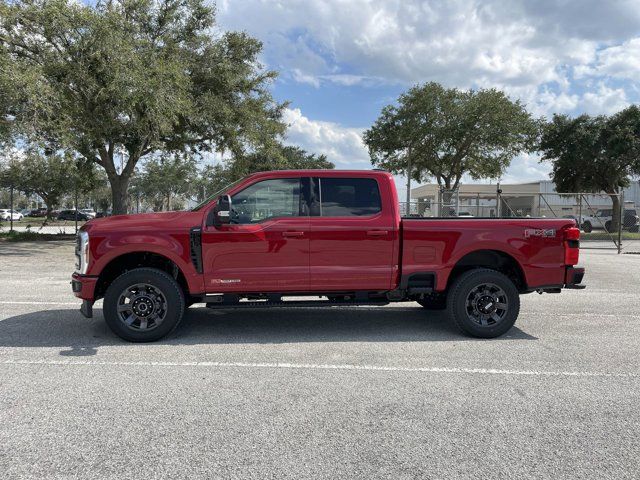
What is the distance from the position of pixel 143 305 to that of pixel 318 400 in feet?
8.53

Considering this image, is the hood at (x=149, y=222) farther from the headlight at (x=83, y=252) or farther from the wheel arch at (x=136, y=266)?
the wheel arch at (x=136, y=266)

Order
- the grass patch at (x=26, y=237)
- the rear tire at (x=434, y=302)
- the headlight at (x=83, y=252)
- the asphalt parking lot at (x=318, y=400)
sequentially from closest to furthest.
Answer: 1. the asphalt parking lot at (x=318, y=400)
2. the headlight at (x=83, y=252)
3. the rear tire at (x=434, y=302)
4. the grass patch at (x=26, y=237)

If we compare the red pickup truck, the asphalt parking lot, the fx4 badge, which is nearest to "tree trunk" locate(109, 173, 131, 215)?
the asphalt parking lot

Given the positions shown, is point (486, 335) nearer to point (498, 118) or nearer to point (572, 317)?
point (572, 317)

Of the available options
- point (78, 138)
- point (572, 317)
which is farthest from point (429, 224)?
point (78, 138)

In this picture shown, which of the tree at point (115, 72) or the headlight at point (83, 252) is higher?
the tree at point (115, 72)

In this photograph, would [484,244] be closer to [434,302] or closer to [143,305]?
[434,302]

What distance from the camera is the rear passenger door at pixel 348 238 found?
5.76m

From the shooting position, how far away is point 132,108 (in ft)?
49.6

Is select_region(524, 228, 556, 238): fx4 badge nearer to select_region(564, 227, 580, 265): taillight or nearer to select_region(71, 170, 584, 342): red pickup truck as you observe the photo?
select_region(71, 170, 584, 342): red pickup truck

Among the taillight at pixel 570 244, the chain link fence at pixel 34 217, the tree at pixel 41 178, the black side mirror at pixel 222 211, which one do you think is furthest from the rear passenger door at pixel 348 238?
the tree at pixel 41 178

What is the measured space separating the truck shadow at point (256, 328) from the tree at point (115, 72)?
8.64 meters

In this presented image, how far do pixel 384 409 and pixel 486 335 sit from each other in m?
2.58

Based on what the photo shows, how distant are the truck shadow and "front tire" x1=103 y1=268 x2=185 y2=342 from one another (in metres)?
0.21
